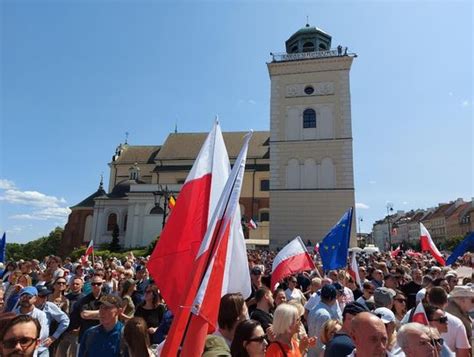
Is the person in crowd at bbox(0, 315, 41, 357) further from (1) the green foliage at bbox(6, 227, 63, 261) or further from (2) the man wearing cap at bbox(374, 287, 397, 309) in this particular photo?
(1) the green foliage at bbox(6, 227, 63, 261)

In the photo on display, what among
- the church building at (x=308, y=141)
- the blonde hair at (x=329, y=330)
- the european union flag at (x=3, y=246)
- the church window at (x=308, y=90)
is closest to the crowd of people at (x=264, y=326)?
the blonde hair at (x=329, y=330)

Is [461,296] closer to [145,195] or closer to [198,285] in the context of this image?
[198,285]

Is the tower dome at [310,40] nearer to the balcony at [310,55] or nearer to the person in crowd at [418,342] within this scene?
the balcony at [310,55]

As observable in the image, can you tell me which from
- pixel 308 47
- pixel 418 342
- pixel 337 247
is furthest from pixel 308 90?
pixel 418 342

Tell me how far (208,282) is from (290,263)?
528 centimetres

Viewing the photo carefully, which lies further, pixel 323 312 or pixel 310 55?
pixel 310 55

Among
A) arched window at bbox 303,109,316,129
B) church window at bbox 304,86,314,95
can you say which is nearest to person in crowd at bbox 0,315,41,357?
arched window at bbox 303,109,316,129

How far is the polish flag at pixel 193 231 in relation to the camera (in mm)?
3434

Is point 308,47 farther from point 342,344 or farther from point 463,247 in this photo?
point 342,344

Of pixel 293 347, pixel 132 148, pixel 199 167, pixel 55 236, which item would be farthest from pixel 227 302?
pixel 55 236

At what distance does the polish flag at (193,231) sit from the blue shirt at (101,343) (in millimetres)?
1271

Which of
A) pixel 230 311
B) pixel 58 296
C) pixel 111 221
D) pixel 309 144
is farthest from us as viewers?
pixel 111 221

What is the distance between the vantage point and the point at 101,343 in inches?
160

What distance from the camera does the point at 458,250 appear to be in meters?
11.6
